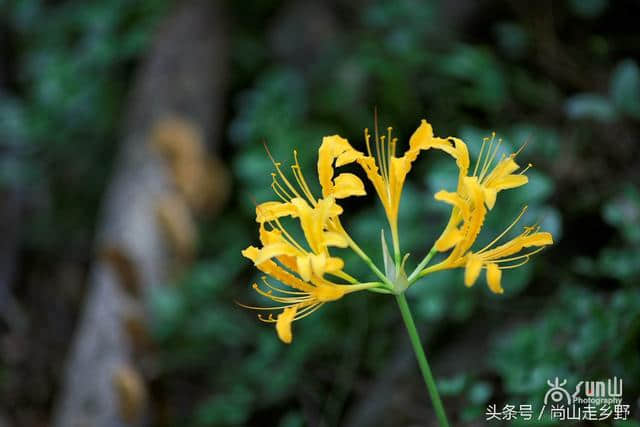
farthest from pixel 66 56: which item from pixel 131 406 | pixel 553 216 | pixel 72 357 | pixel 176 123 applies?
pixel 553 216

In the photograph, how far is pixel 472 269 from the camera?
0.97 metres

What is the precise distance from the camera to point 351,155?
1.12 meters

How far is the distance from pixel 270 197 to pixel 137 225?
32.6 inches

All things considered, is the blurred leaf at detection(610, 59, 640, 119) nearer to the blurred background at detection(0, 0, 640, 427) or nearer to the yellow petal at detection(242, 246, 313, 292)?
the blurred background at detection(0, 0, 640, 427)

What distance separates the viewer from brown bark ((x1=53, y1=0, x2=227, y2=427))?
2.49 meters

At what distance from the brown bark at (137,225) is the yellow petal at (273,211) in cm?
155

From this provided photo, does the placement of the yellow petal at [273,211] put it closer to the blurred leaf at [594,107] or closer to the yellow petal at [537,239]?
the yellow petal at [537,239]

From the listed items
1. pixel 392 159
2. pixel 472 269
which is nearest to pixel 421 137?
pixel 392 159

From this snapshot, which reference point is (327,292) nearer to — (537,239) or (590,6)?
(537,239)

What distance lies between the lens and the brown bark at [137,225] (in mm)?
2488

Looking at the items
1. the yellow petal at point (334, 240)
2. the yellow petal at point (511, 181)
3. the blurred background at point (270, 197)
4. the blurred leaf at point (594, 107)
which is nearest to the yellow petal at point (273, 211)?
the yellow petal at point (334, 240)

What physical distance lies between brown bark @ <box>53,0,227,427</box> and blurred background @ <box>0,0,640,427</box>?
1 centimetres

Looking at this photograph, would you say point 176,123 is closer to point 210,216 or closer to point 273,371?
point 210,216

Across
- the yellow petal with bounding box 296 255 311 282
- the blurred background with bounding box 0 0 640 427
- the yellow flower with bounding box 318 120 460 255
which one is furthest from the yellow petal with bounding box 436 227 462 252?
the blurred background with bounding box 0 0 640 427
